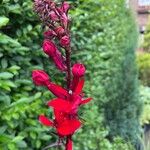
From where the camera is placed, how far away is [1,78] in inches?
93.7

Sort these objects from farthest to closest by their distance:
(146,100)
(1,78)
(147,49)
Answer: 1. (147,49)
2. (146,100)
3. (1,78)

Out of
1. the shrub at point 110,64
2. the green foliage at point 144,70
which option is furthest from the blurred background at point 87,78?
the green foliage at point 144,70

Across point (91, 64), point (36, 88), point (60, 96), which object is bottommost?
point (91, 64)

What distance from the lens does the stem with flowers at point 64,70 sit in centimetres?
125

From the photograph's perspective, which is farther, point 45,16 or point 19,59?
point 19,59

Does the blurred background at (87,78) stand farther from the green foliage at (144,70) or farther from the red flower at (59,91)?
the green foliage at (144,70)

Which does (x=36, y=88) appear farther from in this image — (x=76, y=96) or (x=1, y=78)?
(x=76, y=96)

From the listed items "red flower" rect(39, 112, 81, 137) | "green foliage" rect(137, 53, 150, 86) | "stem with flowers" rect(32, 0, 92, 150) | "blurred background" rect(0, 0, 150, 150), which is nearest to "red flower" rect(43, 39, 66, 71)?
"stem with flowers" rect(32, 0, 92, 150)

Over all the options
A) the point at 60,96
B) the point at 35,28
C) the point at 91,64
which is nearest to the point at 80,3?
the point at 91,64

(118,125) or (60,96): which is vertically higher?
(60,96)

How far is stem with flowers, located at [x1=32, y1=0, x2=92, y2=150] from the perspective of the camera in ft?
4.10

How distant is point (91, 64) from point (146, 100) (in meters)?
5.83

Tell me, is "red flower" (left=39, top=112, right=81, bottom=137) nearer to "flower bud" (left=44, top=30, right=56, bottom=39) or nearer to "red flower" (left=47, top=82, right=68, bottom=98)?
"red flower" (left=47, top=82, right=68, bottom=98)

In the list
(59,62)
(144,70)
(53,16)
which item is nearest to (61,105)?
(59,62)
